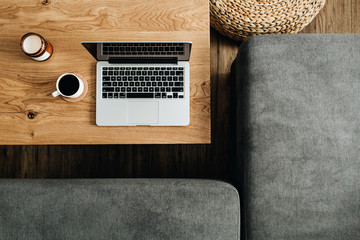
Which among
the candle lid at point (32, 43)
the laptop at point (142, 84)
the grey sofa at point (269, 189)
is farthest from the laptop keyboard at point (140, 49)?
the grey sofa at point (269, 189)

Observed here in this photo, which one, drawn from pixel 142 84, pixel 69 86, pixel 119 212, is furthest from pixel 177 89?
pixel 119 212

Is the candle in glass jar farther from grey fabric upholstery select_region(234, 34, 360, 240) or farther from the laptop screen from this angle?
grey fabric upholstery select_region(234, 34, 360, 240)

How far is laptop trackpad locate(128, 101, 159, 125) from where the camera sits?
0.87m

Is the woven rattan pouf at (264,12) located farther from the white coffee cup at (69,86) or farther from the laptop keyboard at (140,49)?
the white coffee cup at (69,86)

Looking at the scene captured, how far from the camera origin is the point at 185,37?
0.89m

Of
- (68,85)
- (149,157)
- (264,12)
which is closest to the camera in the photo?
(68,85)

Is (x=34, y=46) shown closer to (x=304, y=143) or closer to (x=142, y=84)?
(x=142, y=84)

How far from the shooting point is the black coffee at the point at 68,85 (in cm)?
82

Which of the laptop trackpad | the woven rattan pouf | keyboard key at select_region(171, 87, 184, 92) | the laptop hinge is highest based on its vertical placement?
the woven rattan pouf

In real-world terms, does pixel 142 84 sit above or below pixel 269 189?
above

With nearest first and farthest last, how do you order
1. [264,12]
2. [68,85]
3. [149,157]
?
[68,85]
[264,12]
[149,157]

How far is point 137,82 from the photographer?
88 cm

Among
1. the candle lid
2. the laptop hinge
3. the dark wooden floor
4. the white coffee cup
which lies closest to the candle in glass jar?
the candle lid

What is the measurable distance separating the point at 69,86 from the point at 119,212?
0.47 meters
